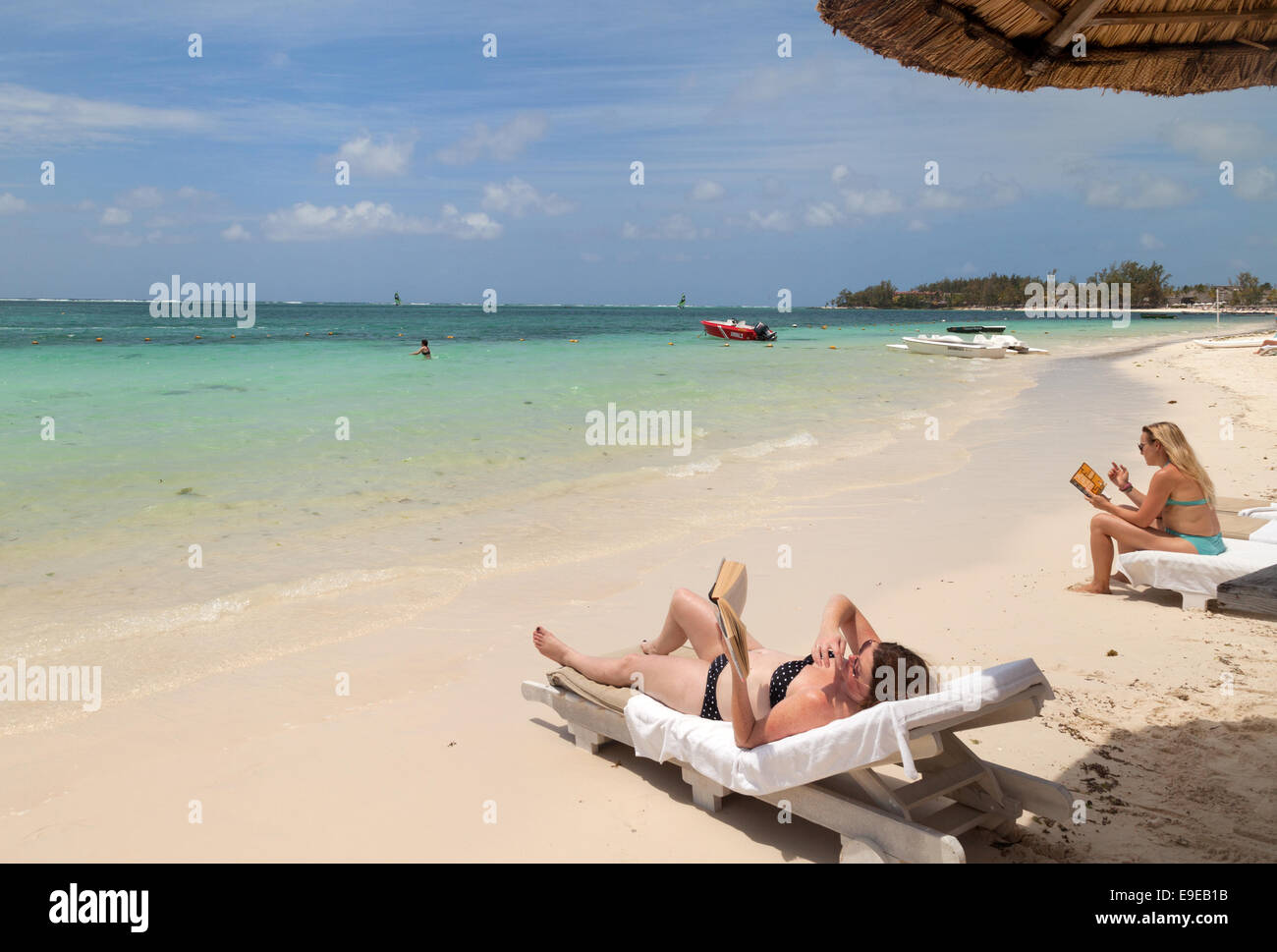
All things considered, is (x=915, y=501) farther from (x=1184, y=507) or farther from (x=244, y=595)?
(x=244, y=595)

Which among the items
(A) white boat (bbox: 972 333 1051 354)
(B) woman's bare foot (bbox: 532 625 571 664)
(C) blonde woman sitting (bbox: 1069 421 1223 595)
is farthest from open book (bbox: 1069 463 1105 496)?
(A) white boat (bbox: 972 333 1051 354)

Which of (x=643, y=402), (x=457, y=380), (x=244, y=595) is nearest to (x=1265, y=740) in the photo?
(x=244, y=595)

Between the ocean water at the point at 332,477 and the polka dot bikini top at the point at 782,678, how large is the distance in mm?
3358

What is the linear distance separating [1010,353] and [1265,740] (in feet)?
109

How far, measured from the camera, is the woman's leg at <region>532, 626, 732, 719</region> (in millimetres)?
3774

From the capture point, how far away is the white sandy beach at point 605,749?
3.37 m

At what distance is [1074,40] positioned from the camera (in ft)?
13.4

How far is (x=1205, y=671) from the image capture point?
4.66 meters

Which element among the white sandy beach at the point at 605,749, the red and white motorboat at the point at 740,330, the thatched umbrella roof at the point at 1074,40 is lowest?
the white sandy beach at the point at 605,749

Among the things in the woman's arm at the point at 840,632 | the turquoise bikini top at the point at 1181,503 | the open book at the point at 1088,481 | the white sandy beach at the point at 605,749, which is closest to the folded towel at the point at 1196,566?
the white sandy beach at the point at 605,749

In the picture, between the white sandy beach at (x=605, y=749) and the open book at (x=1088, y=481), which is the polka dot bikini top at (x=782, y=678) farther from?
the open book at (x=1088, y=481)

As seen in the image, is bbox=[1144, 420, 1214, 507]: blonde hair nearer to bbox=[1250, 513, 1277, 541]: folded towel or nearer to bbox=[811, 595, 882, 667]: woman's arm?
bbox=[1250, 513, 1277, 541]: folded towel

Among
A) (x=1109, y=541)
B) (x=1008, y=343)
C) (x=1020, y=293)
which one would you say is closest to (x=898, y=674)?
(x=1109, y=541)

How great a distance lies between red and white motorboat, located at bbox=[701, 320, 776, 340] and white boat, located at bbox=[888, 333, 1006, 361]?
33.6 feet
